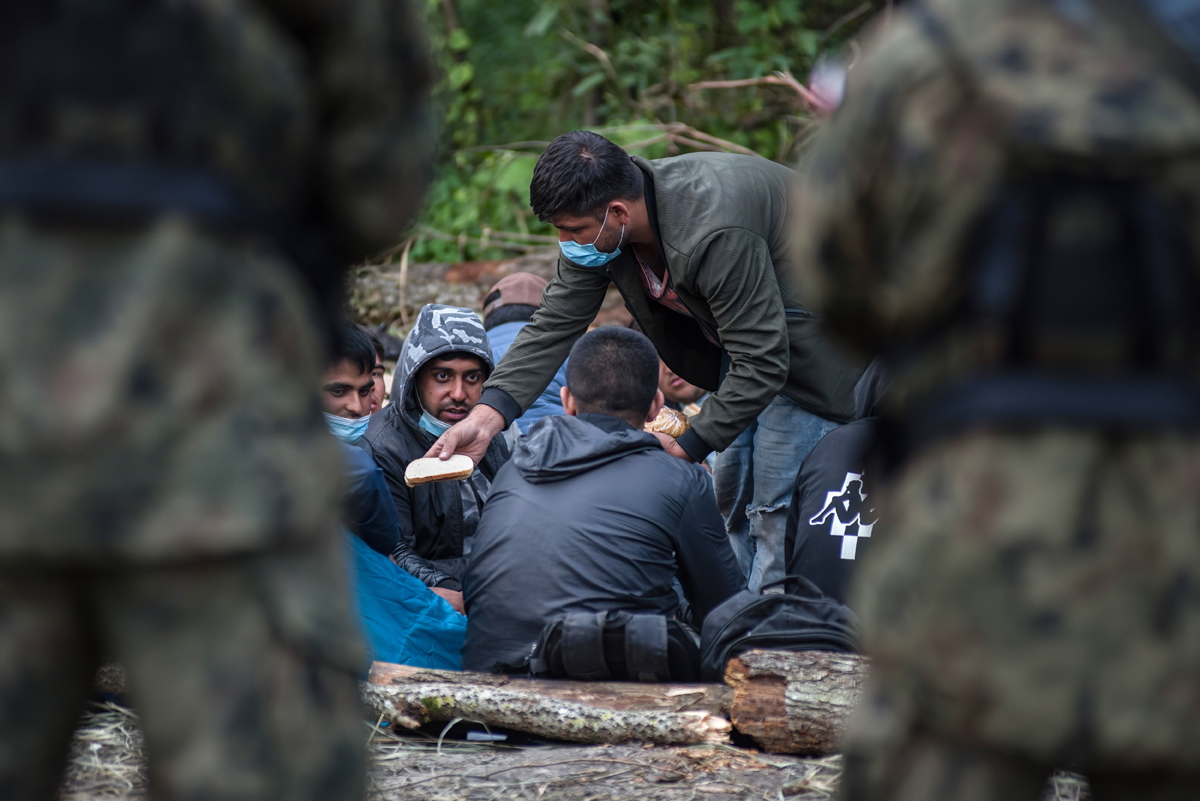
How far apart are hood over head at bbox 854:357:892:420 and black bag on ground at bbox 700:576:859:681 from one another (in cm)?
67

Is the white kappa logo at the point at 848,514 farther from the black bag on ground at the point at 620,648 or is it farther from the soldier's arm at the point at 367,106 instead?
the soldier's arm at the point at 367,106

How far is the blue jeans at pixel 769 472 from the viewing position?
15.1 feet

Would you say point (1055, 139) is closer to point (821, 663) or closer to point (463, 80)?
point (821, 663)

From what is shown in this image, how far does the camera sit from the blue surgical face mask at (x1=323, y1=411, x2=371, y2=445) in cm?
453

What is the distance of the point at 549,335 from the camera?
4.82 meters

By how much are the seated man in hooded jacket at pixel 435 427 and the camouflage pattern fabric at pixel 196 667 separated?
10.6 feet

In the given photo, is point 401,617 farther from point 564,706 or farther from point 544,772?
point 544,772

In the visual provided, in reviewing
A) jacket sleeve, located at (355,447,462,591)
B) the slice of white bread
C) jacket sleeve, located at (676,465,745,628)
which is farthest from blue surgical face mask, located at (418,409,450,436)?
jacket sleeve, located at (676,465,745,628)

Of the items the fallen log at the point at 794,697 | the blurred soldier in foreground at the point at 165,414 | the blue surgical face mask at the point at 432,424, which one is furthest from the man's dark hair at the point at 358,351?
the blurred soldier in foreground at the point at 165,414

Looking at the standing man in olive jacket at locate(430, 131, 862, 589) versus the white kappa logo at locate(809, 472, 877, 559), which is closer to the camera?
the white kappa logo at locate(809, 472, 877, 559)

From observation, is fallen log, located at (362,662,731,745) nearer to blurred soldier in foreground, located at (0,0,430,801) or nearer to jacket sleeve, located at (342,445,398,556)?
jacket sleeve, located at (342,445,398,556)

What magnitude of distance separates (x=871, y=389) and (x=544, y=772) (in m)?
1.65

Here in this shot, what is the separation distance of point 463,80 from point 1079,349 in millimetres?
10032

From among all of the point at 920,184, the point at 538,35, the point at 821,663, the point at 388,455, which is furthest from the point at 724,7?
the point at 920,184
